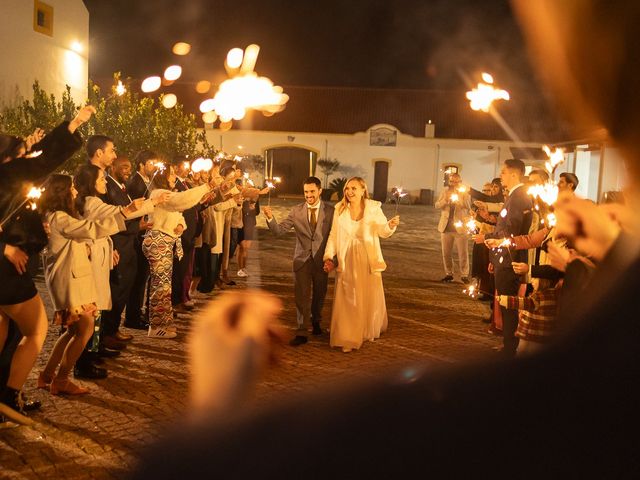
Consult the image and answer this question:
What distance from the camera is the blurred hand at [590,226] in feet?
6.45

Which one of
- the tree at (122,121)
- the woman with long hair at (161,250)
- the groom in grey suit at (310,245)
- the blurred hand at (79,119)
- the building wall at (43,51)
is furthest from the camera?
the building wall at (43,51)

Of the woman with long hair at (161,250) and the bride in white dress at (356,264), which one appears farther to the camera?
the bride in white dress at (356,264)

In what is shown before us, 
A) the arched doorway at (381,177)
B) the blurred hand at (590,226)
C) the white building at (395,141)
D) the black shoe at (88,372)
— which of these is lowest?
the black shoe at (88,372)

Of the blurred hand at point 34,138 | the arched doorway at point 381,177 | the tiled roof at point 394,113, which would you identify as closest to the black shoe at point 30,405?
the blurred hand at point 34,138

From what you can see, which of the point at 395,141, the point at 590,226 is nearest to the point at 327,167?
the point at 395,141

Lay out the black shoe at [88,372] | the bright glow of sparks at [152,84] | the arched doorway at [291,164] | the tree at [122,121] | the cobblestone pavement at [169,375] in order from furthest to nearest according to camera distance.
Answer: the arched doorway at [291,164] → the tree at [122,121] → the bright glow of sparks at [152,84] → the black shoe at [88,372] → the cobblestone pavement at [169,375]

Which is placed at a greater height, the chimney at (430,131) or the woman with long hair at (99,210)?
the chimney at (430,131)

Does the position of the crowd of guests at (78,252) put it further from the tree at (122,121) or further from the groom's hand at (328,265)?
the tree at (122,121)

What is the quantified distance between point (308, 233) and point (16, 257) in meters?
4.08

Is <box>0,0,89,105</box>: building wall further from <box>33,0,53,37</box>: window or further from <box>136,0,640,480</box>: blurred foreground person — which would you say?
<box>136,0,640,480</box>: blurred foreground person

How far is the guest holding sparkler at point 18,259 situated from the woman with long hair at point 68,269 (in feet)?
1.46

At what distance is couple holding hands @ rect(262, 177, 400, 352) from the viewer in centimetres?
828

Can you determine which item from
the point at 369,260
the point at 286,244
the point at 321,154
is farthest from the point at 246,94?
the point at 321,154

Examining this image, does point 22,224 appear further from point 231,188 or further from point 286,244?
point 286,244
